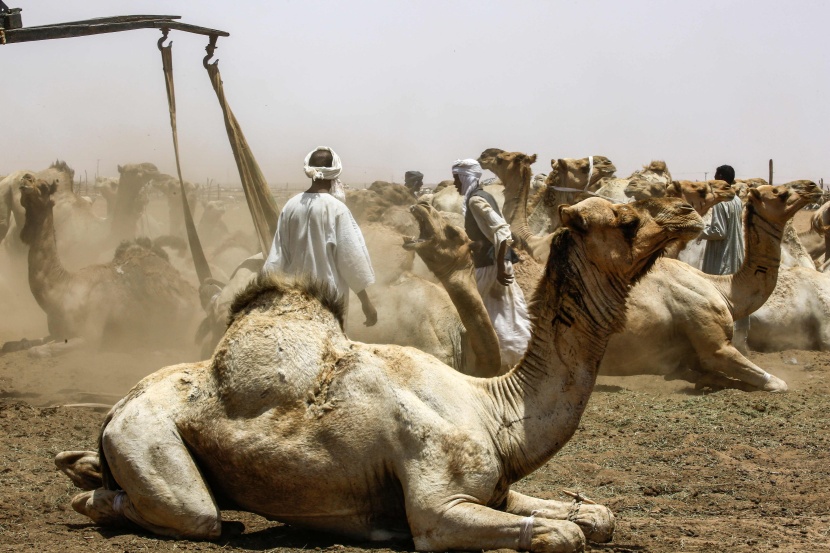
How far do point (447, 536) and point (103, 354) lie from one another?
9028mm

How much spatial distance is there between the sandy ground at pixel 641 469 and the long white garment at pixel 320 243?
1.70 metres

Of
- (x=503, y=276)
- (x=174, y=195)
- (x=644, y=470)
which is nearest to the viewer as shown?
(x=644, y=470)

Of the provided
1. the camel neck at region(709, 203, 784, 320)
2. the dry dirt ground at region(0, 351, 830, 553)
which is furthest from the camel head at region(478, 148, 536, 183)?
the camel neck at region(709, 203, 784, 320)

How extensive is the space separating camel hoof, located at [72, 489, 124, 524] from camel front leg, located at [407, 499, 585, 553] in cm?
142

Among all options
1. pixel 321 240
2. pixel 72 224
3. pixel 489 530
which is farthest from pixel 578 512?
pixel 72 224

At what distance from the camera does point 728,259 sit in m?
11.8

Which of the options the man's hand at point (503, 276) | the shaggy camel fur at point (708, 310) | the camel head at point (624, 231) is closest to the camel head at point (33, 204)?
the man's hand at point (503, 276)

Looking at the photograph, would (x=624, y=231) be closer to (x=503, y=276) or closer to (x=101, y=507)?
(x=101, y=507)

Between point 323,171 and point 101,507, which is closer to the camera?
point 101,507

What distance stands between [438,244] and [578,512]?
4007mm

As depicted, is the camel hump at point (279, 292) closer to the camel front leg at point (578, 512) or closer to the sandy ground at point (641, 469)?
the sandy ground at point (641, 469)

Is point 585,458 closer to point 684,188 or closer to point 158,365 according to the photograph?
point 684,188

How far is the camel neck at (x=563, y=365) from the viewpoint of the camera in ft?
15.3

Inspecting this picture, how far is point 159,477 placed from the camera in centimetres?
467
